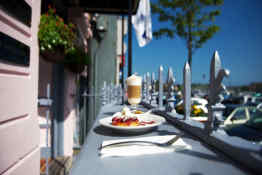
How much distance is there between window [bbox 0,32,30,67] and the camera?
109 cm

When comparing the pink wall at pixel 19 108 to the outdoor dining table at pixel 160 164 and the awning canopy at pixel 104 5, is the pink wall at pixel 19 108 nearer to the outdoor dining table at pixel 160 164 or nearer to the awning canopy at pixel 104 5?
the outdoor dining table at pixel 160 164

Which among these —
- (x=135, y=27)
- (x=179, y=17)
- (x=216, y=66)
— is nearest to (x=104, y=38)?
(x=179, y=17)

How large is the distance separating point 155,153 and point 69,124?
128 inches

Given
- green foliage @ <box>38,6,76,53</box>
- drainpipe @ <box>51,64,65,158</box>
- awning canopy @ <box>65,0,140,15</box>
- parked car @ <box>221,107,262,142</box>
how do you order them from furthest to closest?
1. awning canopy @ <box>65,0,140,15</box>
2. drainpipe @ <box>51,64,65,158</box>
3. parked car @ <box>221,107,262,142</box>
4. green foliage @ <box>38,6,76,53</box>

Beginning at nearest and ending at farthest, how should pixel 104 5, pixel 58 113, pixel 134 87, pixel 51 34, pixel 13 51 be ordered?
1. pixel 13 51
2. pixel 134 87
3. pixel 51 34
4. pixel 58 113
5. pixel 104 5

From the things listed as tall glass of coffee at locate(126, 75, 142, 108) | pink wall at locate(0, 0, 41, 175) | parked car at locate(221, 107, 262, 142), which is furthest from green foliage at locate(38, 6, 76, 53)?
parked car at locate(221, 107, 262, 142)

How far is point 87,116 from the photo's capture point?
507 cm

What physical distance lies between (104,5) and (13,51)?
2887 mm

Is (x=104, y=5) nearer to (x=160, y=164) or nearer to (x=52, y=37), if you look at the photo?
(x=52, y=37)

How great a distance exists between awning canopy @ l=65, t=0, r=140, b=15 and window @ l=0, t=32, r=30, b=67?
242 centimetres

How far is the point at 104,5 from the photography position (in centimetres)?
363

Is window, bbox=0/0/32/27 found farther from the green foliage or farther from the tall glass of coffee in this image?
the tall glass of coffee

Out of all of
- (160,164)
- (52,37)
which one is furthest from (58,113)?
(160,164)

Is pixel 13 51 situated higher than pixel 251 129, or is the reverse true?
pixel 13 51
